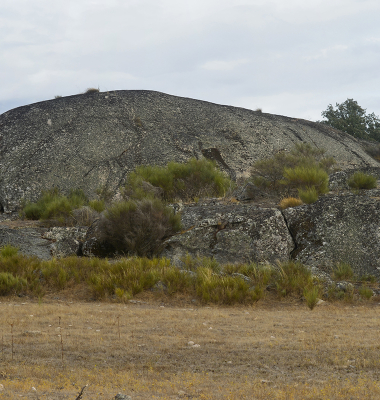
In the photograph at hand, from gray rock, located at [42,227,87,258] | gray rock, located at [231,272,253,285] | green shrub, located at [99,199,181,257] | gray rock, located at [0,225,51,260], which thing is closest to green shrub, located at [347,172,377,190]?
green shrub, located at [99,199,181,257]

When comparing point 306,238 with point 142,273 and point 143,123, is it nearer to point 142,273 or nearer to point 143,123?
point 142,273

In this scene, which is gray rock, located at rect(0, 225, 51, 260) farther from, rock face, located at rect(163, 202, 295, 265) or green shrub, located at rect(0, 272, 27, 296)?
rock face, located at rect(163, 202, 295, 265)

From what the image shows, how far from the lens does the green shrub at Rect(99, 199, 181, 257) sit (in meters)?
10.4

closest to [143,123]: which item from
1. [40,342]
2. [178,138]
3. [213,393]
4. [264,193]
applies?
[178,138]

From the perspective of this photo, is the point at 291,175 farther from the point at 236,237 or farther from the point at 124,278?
the point at 124,278

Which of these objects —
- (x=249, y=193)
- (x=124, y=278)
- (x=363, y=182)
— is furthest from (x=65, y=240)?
(x=363, y=182)

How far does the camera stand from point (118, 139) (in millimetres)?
20734

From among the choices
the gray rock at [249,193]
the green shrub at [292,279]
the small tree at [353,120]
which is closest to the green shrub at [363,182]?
the gray rock at [249,193]

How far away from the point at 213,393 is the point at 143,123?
1965 cm

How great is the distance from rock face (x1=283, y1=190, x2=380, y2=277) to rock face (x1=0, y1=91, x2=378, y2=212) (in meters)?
10.6

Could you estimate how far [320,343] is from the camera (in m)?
4.46

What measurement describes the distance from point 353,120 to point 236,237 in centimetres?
2769

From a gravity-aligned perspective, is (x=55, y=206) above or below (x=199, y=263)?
above

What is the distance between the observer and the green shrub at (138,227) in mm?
10430
